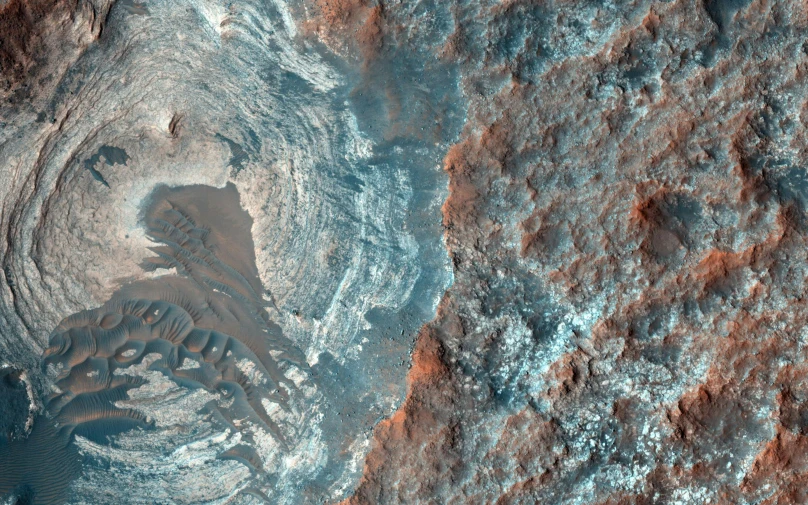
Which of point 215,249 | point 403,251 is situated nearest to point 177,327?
point 215,249

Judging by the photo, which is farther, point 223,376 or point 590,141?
point 223,376

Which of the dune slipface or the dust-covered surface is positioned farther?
the dune slipface

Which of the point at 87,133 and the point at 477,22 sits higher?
the point at 477,22

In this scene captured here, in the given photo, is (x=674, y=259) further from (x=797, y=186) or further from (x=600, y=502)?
(x=600, y=502)

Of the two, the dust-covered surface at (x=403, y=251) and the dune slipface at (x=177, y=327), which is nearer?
the dust-covered surface at (x=403, y=251)

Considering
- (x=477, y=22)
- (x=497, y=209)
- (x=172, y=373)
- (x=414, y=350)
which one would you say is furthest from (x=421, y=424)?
(x=477, y=22)

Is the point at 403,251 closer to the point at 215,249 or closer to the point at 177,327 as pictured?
the point at 215,249

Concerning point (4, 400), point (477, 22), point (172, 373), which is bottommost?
point (4, 400)
